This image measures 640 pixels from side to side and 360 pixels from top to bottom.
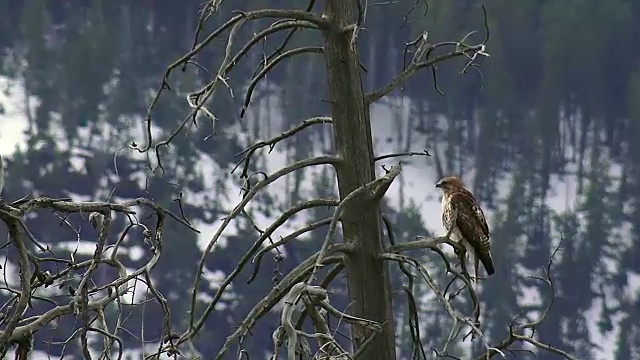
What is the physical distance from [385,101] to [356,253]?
77.7 m

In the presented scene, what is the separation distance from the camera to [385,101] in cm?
8394

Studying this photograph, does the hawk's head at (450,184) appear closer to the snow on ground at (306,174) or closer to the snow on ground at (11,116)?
the snow on ground at (306,174)

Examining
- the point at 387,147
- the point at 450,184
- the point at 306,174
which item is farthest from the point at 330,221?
the point at 387,147

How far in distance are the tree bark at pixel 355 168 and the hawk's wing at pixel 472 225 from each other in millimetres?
2230

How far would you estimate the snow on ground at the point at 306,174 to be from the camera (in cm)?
6712

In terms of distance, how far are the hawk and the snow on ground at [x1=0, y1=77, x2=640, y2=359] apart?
177 ft

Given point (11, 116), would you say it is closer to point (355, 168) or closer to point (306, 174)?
point (306, 174)

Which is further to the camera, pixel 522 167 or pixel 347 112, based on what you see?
pixel 522 167

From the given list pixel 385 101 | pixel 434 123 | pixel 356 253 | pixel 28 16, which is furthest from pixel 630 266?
pixel 356 253

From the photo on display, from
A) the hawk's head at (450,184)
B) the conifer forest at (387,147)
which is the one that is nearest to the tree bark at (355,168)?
the hawk's head at (450,184)

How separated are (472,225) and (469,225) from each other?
0.03 m

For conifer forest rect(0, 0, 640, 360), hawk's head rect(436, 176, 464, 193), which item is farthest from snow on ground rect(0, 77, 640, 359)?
hawk's head rect(436, 176, 464, 193)

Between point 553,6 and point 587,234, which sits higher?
point 553,6

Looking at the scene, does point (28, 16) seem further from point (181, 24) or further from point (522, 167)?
point (522, 167)
